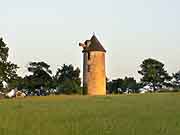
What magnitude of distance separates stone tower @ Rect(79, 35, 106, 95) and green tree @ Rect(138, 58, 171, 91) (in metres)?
33.6

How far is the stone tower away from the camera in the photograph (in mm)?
74000

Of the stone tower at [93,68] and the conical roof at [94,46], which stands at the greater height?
the conical roof at [94,46]

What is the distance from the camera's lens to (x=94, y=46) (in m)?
76.4

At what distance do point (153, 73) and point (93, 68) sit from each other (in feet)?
118

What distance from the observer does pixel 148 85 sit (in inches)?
4306

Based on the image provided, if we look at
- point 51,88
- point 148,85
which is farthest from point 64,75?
point 148,85

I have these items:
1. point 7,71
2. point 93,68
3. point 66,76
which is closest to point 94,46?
point 93,68

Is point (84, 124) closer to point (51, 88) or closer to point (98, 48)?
point (98, 48)

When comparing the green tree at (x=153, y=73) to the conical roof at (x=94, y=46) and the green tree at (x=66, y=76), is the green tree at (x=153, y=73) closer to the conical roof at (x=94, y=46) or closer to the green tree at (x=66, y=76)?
the green tree at (x=66, y=76)

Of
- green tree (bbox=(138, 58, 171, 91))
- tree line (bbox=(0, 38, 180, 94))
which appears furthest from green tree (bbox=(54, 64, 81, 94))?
green tree (bbox=(138, 58, 171, 91))

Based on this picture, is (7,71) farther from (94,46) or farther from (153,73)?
(153,73)

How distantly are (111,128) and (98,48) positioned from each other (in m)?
61.0

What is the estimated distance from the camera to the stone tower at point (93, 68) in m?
74.0

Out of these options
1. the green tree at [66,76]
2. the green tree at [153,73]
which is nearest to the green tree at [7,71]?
the green tree at [66,76]
